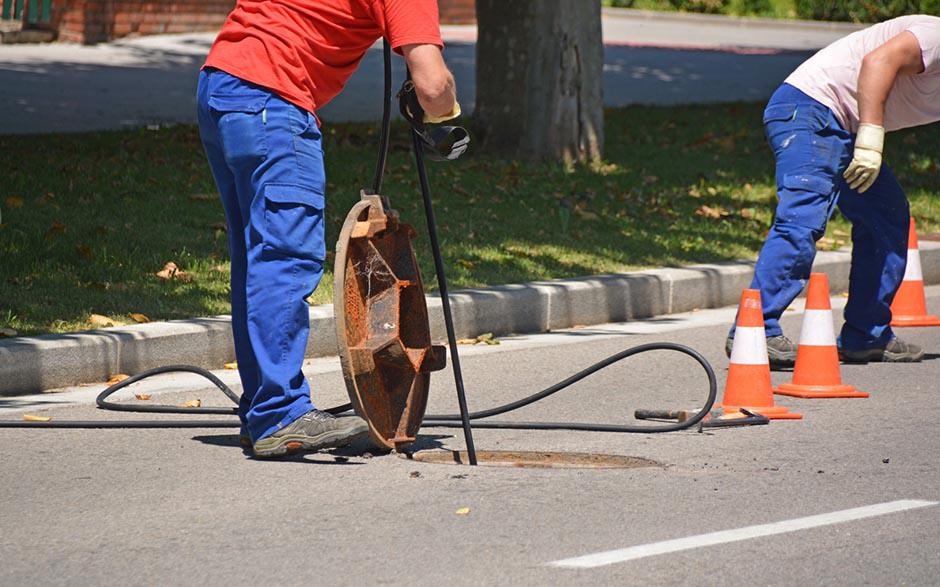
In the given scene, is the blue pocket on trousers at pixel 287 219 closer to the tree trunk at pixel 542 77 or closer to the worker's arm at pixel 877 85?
the worker's arm at pixel 877 85

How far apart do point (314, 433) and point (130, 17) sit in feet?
57.7

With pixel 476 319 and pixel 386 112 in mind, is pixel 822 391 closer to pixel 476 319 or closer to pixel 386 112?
pixel 476 319

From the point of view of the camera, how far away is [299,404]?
16.8ft

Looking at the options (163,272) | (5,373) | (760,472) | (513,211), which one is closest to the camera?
(760,472)

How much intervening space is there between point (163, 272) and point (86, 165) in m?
3.00

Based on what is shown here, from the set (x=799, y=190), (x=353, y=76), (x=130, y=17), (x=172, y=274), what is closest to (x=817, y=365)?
(x=799, y=190)

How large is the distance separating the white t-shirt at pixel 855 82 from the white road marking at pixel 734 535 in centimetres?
266

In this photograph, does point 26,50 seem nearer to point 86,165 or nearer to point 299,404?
point 86,165

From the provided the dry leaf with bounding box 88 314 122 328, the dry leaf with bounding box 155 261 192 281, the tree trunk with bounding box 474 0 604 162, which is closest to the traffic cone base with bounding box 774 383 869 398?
the dry leaf with bounding box 88 314 122 328

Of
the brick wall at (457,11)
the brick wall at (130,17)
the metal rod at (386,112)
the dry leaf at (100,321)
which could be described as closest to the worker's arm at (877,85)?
the metal rod at (386,112)

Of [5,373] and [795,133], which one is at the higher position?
[795,133]

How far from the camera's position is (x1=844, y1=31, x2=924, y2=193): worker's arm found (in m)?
6.62

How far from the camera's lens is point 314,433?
504 centimetres

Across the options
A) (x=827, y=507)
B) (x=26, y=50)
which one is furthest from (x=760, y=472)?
(x=26, y=50)
